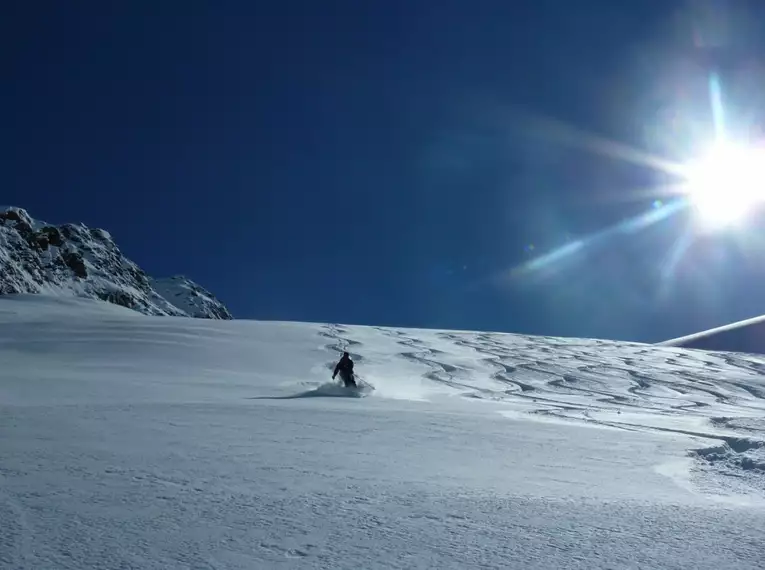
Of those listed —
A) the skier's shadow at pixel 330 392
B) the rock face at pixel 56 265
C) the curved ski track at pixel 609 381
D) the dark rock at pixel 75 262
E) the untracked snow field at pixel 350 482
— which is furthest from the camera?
the dark rock at pixel 75 262

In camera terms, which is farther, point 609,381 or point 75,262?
point 75,262

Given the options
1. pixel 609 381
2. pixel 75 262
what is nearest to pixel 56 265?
pixel 75 262

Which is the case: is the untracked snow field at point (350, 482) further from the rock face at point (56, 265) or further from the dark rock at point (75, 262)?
the dark rock at point (75, 262)

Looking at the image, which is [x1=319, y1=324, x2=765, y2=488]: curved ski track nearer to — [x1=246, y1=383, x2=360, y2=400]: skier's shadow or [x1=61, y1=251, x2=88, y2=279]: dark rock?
[x1=246, y1=383, x2=360, y2=400]: skier's shadow

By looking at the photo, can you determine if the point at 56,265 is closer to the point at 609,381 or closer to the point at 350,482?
the point at 609,381

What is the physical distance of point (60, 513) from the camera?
3.86 meters

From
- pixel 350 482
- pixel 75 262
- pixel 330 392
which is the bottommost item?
pixel 350 482

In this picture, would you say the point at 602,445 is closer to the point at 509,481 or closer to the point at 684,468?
the point at 684,468

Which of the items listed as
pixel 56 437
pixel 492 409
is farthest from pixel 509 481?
pixel 492 409

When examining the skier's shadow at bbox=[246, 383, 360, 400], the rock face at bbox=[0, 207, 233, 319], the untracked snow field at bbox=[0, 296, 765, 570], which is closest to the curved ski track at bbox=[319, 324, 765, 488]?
the untracked snow field at bbox=[0, 296, 765, 570]

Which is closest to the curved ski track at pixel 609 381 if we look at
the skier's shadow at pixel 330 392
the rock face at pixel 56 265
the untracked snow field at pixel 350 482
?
the untracked snow field at pixel 350 482

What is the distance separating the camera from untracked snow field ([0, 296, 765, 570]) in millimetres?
3551

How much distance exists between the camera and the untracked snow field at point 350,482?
3551 millimetres

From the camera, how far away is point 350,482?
198 inches
